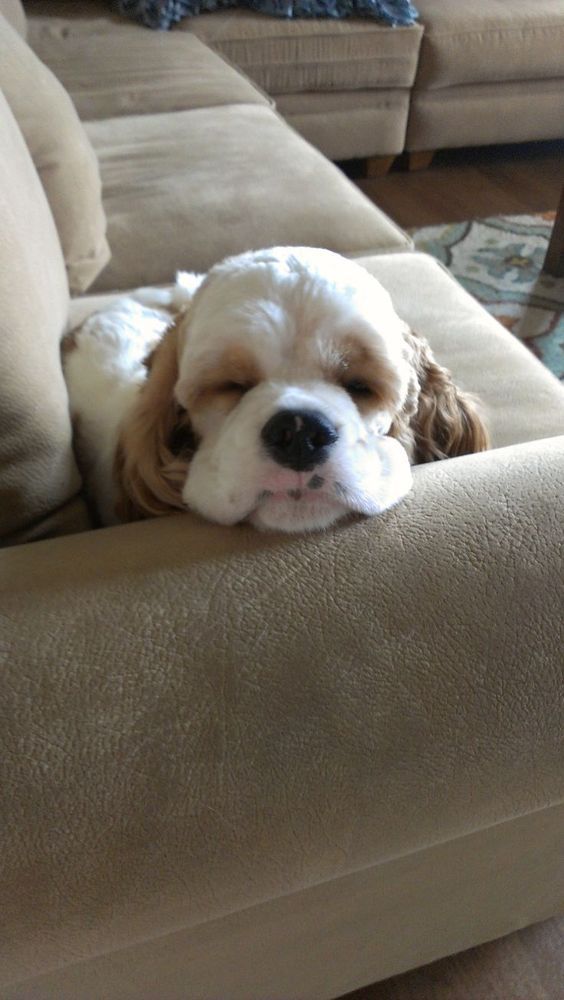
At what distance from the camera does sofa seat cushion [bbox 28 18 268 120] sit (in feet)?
7.34

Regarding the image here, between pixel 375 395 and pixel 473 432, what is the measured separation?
18 centimetres

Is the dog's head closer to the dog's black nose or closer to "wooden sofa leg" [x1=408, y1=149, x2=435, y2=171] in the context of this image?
the dog's black nose

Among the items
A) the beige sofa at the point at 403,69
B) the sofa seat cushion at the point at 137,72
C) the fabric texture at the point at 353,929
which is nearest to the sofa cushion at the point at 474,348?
the fabric texture at the point at 353,929

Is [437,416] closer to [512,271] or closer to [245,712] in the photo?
[245,712]

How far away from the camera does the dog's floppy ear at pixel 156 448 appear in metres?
0.86

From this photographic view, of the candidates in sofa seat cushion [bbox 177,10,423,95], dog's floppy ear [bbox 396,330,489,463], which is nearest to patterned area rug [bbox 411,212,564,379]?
sofa seat cushion [bbox 177,10,423,95]

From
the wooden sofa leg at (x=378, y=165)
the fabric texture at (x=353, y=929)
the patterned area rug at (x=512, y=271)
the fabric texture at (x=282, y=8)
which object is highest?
the fabric texture at (x=282, y=8)

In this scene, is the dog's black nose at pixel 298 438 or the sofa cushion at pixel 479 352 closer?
the dog's black nose at pixel 298 438

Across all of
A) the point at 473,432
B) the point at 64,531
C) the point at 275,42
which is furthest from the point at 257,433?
the point at 275,42

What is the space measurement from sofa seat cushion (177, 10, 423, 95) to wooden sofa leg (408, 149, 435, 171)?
34 centimetres

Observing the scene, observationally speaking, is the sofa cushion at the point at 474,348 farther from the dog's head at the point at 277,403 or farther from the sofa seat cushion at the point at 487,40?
the sofa seat cushion at the point at 487,40

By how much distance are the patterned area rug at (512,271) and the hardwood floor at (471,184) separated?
0.35 feet

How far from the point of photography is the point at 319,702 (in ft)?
1.89

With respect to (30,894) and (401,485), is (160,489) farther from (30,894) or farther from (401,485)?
(30,894)
